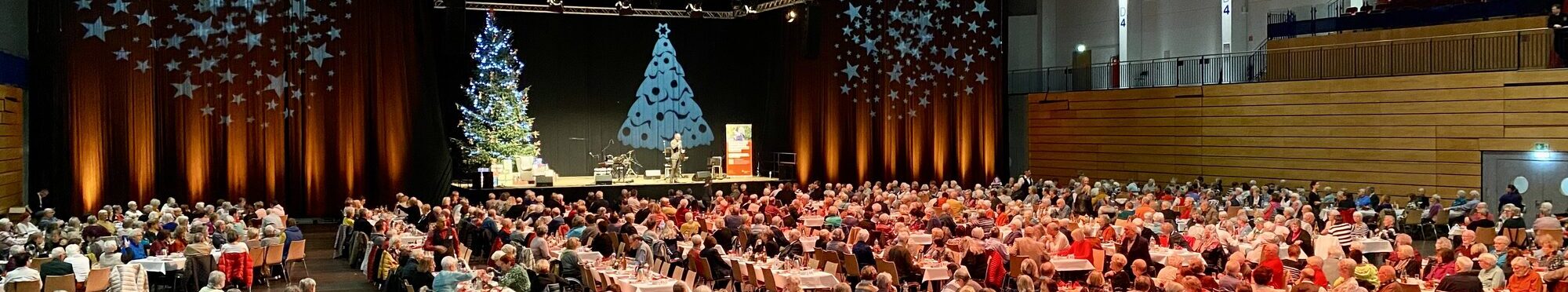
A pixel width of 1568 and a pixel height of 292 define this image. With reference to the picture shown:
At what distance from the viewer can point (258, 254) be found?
48.7 ft

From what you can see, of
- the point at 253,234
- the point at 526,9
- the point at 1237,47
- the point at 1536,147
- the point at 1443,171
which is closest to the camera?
the point at 253,234

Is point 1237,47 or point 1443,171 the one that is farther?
point 1237,47

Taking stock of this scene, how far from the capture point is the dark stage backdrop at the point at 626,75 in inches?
1077

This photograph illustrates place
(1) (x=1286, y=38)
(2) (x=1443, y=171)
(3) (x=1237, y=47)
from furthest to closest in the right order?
(3) (x=1237, y=47)
(1) (x=1286, y=38)
(2) (x=1443, y=171)

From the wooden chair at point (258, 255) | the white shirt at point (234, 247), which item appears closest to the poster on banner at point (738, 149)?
the wooden chair at point (258, 255)

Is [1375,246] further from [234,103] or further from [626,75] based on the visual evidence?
[234,103]

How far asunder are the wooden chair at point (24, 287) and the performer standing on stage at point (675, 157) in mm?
15491

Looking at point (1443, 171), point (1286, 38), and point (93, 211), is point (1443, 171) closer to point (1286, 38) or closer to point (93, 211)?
point (1286, 38)

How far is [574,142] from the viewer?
27734 mm

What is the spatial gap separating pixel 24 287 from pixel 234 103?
1189 cm

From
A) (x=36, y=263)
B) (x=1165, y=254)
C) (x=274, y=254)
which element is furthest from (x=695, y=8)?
(x=36, y=263)

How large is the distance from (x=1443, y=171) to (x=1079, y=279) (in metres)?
11.8

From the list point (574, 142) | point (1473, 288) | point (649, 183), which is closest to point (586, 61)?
point (574, 142)

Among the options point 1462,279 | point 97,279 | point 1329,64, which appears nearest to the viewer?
point 1462,279
